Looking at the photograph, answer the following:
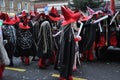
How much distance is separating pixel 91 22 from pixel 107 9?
0.80 m

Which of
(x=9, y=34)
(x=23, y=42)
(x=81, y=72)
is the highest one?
(x=9, y=34)

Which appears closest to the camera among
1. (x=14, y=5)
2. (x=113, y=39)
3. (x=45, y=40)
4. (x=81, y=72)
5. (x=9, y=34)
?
(x=81, y=72)

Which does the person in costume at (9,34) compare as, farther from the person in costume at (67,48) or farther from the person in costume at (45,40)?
the person in costume at (67,48)

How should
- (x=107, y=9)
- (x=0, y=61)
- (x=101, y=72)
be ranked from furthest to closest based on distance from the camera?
(x=107, y=9)
(x=101, y=72)
(x=0, y=61)

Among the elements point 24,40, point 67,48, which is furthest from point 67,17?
point 24,40

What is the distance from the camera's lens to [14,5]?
43969 mm

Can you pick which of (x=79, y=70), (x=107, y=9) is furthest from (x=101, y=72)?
(x=107, y=9)

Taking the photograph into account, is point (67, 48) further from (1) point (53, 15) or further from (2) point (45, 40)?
(1) point (53, 15)

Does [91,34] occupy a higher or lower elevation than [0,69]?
higher

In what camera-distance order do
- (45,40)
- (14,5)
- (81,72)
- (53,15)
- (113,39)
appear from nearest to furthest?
(81,72) → (45,40) → (53,15) → (113,39) → (14,5)

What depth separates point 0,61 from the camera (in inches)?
246

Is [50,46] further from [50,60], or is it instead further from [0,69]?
[0,69]

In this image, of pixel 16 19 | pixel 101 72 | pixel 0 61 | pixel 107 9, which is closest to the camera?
pixel 0 61

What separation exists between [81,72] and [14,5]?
125 ft
